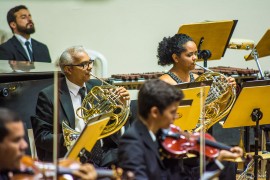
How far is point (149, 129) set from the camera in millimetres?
3320

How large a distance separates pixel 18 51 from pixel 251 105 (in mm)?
2368

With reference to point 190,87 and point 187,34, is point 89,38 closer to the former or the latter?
point 187,34

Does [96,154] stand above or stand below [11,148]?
below

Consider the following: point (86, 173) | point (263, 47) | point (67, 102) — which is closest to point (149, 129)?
point (86, 173)

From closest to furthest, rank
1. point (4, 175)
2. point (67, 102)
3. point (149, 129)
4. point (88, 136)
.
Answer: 1. point (4, 175)
2. point (149, 129)
3. point (88, 136)
4. point (67, 102)

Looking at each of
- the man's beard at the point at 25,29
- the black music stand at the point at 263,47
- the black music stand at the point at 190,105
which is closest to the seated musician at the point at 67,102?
the black music stand at the point at 190,105

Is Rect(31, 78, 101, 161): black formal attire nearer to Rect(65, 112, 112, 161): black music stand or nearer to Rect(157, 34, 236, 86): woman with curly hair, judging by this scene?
Rect(65, 112, 112, 161): black music stand

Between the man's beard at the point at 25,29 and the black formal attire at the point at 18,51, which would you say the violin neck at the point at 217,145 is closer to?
the black formal attire at the point at 18,51

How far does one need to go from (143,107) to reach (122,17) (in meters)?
3.69

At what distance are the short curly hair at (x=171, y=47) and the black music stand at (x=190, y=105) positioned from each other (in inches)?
23.1

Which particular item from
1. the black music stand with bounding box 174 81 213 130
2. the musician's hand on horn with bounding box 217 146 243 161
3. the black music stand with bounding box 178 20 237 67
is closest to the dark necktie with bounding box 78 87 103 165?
the black music stand with bounding box 174 81 213 130

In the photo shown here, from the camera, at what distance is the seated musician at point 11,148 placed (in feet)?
9.27

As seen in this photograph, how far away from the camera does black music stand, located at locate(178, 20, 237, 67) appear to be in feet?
18.0

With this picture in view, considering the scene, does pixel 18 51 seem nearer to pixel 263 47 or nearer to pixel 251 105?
pixel 263 47
